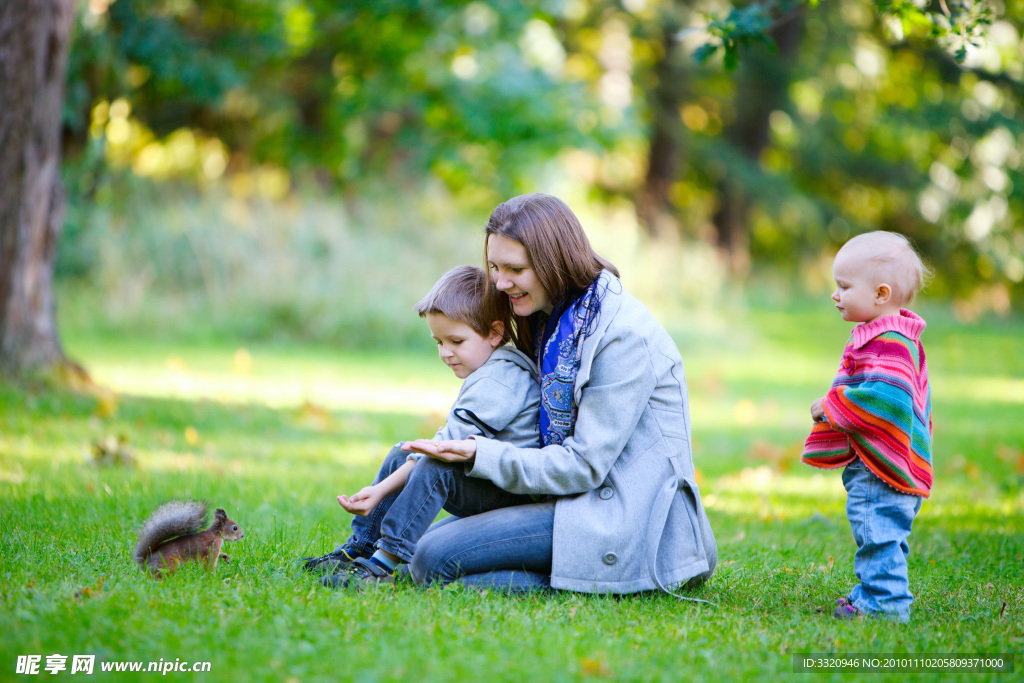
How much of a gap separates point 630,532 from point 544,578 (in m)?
0.43

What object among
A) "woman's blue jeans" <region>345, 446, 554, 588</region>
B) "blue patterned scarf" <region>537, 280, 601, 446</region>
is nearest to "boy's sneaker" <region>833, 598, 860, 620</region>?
"woman's blue jeans" <region>345, 446, 554, 588</region>

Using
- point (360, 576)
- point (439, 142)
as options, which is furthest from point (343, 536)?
point (439, 142)

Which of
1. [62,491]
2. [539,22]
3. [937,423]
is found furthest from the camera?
[539,22]

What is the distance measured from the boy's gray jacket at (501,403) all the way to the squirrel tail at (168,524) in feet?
3.12

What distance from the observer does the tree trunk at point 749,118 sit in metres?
20.9

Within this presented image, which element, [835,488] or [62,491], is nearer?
[62,491]

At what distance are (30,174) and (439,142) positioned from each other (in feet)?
30.3

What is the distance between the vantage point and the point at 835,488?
6203mm

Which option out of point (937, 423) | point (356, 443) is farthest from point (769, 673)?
point (937, 423)

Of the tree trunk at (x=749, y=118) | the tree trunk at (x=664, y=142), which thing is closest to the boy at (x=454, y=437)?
Answer: the tree trunk at (x=664, y=142)

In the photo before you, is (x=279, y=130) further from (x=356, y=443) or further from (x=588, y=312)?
(x=588, y=312)

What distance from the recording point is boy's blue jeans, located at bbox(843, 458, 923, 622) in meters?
3.27

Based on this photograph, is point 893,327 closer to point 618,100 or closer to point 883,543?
point 883,543

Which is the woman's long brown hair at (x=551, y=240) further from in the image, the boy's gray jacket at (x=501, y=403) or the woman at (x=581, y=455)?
the boy's gray jacket at (x=501, y=403)
